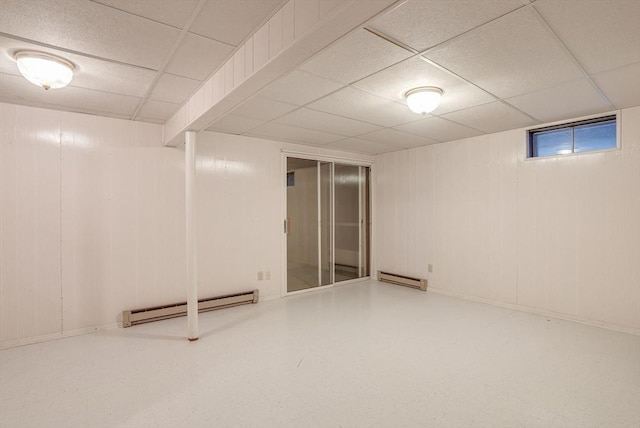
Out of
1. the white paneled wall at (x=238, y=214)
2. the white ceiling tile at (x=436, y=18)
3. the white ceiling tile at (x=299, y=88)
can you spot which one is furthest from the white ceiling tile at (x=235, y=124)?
the white ceiling tile at (x=436, y=18)

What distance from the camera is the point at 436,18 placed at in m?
1.76

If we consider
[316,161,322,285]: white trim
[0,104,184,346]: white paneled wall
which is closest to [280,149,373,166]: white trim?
[316,161,322,285]: white trim

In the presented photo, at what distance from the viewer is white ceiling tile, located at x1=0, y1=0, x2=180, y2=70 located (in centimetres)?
167

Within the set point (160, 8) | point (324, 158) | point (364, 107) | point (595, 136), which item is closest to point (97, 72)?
point (160, 8)

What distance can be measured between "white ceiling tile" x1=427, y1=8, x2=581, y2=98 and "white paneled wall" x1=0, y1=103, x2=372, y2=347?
3.09 meters

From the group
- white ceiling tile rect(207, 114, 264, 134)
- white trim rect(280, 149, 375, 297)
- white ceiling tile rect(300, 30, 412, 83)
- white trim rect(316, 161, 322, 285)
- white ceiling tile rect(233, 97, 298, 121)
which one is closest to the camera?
white ceiling tile rect(300, 30, 412, 83)

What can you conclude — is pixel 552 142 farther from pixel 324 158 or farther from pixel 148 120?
pixel 148 120

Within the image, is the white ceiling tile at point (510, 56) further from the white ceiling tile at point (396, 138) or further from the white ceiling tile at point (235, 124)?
the white ceiling tile at point (235, 124)

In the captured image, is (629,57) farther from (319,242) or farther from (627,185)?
(319,242)

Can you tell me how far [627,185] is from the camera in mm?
3373

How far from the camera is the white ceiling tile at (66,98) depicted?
2701 millimetres

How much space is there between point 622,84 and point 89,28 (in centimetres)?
408

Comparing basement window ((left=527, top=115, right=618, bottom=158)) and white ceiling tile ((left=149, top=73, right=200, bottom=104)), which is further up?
white ceiling tile ((left=149, top=73, right=200, bottom=104))

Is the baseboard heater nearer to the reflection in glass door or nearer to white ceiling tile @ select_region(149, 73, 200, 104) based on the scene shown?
the reflection in glass door
